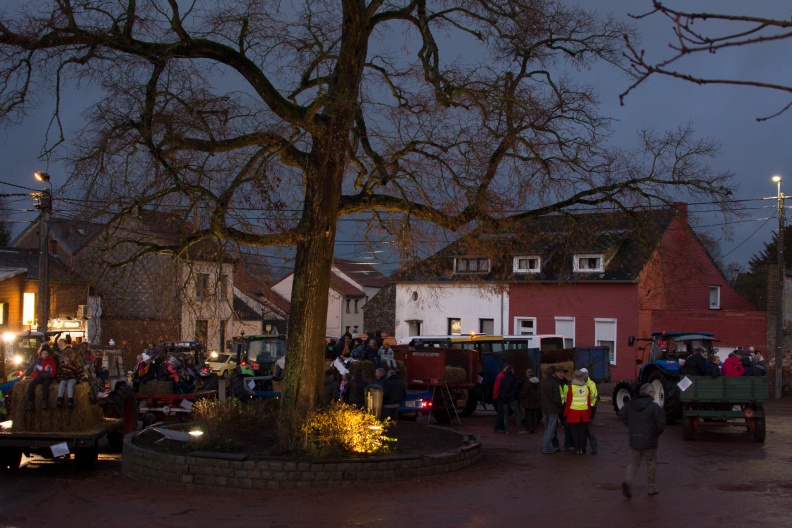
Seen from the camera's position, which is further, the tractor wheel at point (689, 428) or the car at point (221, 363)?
the car at point (221, 363)

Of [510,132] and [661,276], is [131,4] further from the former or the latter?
[661,276]

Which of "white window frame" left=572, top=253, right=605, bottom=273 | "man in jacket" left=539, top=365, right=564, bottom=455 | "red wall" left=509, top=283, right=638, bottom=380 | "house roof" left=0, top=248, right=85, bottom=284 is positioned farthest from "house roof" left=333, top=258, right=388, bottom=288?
"man in jacket" left=539, top=365, right=564, bottom=455

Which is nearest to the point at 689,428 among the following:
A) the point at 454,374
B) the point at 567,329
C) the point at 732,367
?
the point at 732,367

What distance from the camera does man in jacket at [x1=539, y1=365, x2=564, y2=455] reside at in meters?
16.9

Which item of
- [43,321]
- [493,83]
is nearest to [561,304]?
[43,321]

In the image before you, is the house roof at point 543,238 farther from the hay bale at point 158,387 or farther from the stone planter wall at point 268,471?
the hay bale at point 158,387

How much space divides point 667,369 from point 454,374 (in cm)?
594

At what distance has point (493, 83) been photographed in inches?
624

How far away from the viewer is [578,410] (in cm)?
1642

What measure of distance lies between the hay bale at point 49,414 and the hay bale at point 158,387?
5.42 metres

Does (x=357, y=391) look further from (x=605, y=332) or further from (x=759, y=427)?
(x=605, y=332)

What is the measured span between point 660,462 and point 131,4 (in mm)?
12311

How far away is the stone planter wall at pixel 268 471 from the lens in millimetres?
12609

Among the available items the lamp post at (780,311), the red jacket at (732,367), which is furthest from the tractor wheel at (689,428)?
the lamp post at (780,311)
